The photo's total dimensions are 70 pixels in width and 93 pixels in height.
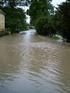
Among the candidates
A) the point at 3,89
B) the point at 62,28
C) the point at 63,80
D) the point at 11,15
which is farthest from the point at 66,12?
the point at 11,15

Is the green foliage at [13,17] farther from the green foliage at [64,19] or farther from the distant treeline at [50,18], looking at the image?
the green foliage at [64,19]

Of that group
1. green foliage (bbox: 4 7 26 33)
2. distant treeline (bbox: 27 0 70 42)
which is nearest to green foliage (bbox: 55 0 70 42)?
distant treeline (bbox: 27 0 70 42)

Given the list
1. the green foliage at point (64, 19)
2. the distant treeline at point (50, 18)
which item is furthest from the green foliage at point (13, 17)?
the green foliage at point (64, 19)

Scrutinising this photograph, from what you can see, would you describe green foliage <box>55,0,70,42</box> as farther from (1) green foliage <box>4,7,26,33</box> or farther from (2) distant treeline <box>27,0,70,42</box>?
(1) green foliage <box>4,7,26,33</box>

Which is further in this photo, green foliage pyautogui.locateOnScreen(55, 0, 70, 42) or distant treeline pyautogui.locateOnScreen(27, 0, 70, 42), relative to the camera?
distant treeline pyautogui.locateOnScreen(27, 0, 70, 42)

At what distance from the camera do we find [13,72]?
13047 mm

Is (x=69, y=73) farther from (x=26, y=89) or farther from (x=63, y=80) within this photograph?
(x=26, y=89)

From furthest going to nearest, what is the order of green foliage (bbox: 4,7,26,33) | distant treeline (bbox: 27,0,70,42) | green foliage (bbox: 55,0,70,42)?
green foliage (bbox: 4,7,26,33) < distant treeline (bbox: 27,0,70,42) < green foliage (bbox: 55,0,70,42)

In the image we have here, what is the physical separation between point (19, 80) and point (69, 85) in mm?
1996

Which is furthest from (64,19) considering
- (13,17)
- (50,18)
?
(13,17)

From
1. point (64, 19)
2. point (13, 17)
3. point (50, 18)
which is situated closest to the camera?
point (64, 19)

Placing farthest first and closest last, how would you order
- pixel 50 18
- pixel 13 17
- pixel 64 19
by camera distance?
pixel 13 17 < pixel 50 18 < pixel 64 19

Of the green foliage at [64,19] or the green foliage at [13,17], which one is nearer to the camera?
the green foliage at [64,19]

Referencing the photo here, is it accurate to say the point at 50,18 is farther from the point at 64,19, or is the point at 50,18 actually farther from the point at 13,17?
the point at 64,19
